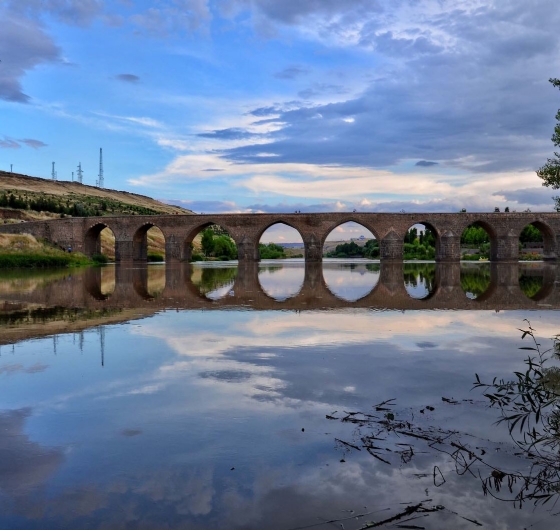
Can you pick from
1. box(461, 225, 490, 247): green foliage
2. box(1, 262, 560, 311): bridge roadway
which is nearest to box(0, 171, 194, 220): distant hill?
box(1, 262, 560, 311): bridge roadway

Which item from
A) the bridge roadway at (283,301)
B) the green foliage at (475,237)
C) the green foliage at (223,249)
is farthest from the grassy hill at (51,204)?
the green foliage at (475,237)

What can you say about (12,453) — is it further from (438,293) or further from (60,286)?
(60,286)

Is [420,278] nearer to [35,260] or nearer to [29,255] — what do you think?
[35,260]

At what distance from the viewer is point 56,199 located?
93.3 meters

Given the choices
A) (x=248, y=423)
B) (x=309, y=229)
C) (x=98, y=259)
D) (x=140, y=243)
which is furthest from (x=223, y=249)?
(x=248, y=423)

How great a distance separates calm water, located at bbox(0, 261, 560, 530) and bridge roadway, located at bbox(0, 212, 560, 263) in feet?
145

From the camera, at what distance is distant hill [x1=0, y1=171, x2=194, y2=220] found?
2908 inches

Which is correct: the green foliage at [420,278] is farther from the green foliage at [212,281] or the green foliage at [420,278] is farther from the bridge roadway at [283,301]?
the green foliage at [212,281]

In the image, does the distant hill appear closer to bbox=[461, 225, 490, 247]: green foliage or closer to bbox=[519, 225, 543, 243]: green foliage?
bbox=[461, 225, 490, 247]: green foliage

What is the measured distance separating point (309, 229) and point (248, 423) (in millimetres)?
51161

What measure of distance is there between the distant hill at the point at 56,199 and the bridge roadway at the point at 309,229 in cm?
1647

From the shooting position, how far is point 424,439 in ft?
16.2

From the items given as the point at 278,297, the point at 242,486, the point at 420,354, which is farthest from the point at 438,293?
the point at 242,486

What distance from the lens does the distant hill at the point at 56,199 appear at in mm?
73875
